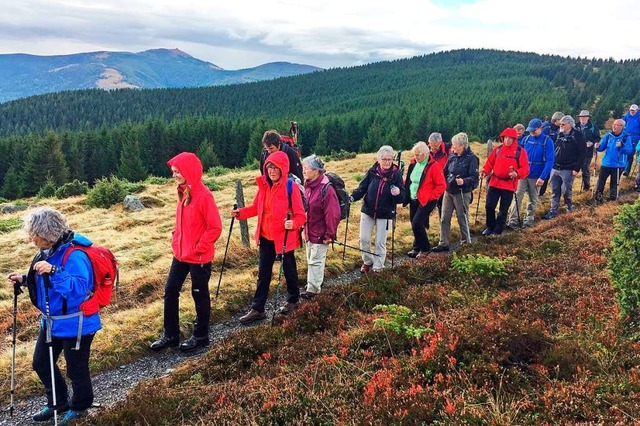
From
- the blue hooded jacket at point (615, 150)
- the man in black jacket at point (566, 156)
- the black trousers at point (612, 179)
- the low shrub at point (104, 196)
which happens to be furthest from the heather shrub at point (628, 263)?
the low shrub at point (104, 196)

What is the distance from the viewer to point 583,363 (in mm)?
4105

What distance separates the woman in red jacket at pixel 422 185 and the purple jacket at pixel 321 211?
102 inches

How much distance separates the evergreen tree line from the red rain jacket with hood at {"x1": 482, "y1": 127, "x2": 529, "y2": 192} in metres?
40.3

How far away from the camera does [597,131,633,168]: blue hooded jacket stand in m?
12.4

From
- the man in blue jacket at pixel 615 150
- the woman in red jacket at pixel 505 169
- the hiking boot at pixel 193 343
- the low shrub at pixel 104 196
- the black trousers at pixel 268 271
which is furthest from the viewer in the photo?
the low shrub at pixel 104 196

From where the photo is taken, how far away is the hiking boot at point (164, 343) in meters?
6.38

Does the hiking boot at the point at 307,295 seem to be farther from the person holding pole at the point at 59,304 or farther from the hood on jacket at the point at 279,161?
the person holding pole at the point at 59,304

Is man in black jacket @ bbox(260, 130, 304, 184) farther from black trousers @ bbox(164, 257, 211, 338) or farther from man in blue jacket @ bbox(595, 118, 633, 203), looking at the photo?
man in blue jacket @ bbox(595, 118, 633, 203)

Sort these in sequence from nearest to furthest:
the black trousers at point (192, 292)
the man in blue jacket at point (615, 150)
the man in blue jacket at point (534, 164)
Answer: the black trousers at point (192, 292), the man in blue jacket at point (534, 164), the man in blue jacket at point (615, 150)

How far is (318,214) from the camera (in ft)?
23.4

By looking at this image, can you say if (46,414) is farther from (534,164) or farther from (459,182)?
(534,164)

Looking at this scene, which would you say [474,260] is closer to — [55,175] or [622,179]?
[622,179]

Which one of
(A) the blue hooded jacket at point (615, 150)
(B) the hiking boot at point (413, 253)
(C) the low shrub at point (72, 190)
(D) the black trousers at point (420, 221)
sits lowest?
(C) the low shrub at point (72, 190)

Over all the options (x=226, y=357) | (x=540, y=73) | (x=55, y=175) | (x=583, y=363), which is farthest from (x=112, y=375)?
(x=540, y=73)
